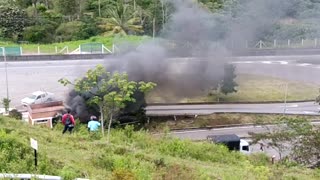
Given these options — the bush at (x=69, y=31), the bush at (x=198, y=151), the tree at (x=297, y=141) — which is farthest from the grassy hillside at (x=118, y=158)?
the bush at (x=69, y=31)

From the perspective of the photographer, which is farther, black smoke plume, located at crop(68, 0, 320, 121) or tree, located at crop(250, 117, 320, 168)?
black smoke plume, located at crop(68, 0, 320, 121)

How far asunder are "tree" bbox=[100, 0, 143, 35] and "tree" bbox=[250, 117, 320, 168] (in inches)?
734

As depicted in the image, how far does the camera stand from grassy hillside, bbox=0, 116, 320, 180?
8.30 m

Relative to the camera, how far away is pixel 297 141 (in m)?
16.7

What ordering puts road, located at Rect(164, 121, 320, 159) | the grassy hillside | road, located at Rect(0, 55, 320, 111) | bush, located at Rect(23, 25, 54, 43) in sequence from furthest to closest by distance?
bush, located at Rect(23, 25, 54, 43) → road, located at Rect(0, 55, 320, 111) → road, located at Rect(164, 121, 320, 159) → the grassy hillside

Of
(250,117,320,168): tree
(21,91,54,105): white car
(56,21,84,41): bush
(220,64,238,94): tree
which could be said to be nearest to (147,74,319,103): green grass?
(220,64,238,94): tree

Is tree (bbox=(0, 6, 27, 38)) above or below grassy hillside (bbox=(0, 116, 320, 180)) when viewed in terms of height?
above

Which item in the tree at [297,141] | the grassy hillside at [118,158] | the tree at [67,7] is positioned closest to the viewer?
the grassy hillside at [118,158]

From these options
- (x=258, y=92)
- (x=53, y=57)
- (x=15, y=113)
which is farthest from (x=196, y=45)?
(x=15, y=113)

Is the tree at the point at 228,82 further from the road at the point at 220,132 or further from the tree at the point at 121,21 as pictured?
the tree at the point at 121,21

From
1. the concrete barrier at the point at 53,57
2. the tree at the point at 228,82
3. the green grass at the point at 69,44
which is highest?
the green grass at the point at 69,44

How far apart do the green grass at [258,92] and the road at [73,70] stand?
47.0 inches

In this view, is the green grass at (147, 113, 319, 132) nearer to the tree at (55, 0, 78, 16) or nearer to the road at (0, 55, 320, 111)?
the road at (0, 55, 320, 111)

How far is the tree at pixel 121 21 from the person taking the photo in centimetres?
3488
